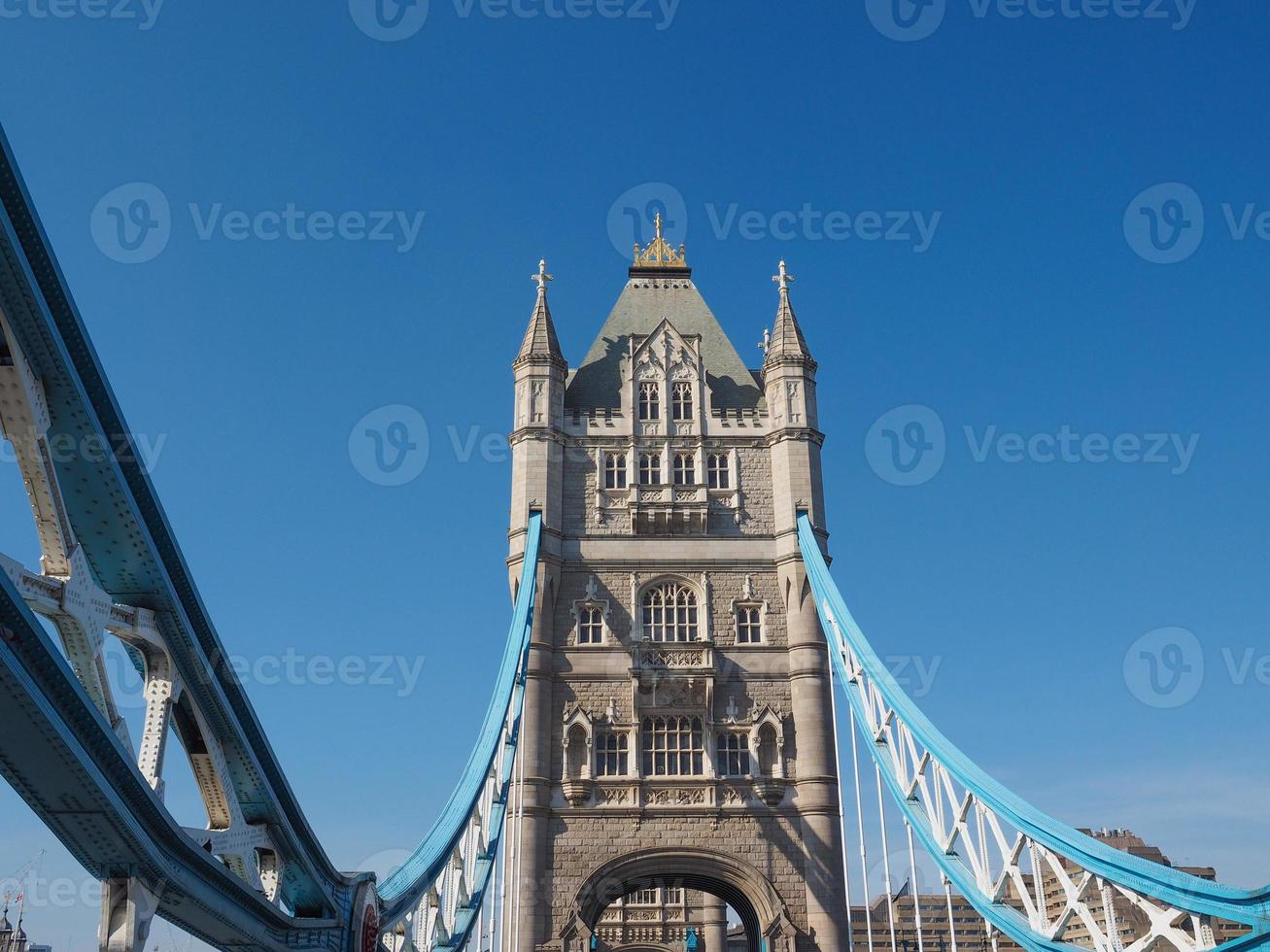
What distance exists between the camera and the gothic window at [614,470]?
35.7 m

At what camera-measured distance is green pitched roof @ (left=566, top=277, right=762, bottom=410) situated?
37.6 metres

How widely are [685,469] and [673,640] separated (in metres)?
5.16

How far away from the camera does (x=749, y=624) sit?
111ft

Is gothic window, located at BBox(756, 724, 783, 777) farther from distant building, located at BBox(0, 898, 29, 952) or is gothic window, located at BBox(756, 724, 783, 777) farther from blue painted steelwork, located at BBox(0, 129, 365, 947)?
distant building, located at BBox(0, 898, 29, 952)

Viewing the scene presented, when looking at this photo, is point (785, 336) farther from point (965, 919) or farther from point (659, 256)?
point (965, 919)

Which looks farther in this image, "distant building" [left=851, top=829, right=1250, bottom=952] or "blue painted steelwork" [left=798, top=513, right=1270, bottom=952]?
"distant building" [left=851, top=829, right=1250, bottom=952]

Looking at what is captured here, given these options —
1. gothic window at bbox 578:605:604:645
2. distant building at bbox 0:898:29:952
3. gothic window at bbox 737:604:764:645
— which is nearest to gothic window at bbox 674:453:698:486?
gothic window at bbox 737:604:764:645

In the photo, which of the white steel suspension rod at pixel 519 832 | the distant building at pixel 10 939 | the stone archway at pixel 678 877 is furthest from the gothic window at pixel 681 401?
the distant building at pixel 10 939

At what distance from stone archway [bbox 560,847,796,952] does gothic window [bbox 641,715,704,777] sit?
6.59 feet

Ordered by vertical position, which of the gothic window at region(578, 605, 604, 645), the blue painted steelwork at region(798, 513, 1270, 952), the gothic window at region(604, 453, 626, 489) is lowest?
the blue painted steelwork at region(798, 513, 1270, 952)

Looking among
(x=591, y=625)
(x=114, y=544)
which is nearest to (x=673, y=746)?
(x=591, y=625)

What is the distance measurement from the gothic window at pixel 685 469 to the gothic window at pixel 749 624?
3.98 m

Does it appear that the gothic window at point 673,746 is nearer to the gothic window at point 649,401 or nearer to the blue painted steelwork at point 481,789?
the blue painted steelwork at point 481,789

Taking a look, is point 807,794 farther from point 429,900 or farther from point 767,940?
point 429,900
